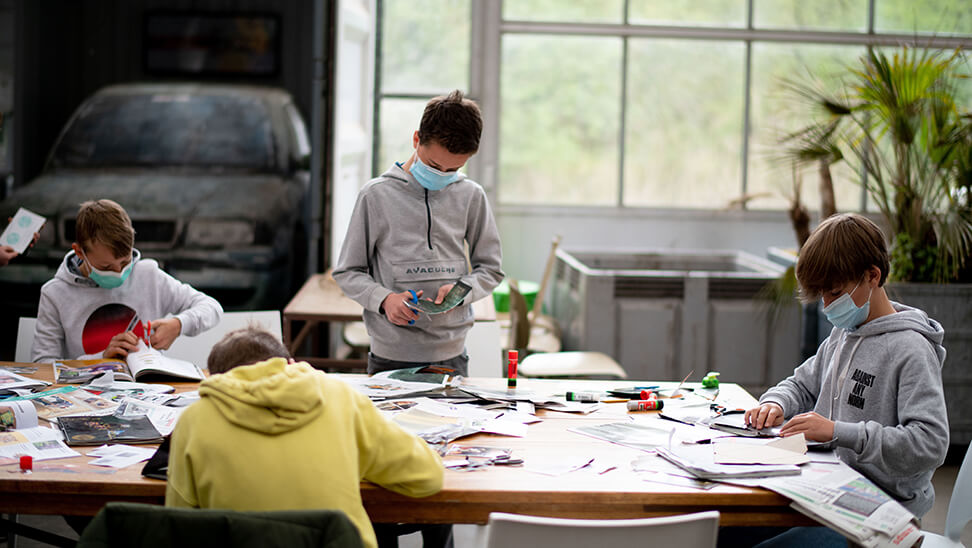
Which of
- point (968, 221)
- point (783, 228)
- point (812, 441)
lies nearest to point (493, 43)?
point (783, 228)

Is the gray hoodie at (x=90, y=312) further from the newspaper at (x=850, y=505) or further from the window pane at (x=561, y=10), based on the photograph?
the window pane at (x=561, y=10)

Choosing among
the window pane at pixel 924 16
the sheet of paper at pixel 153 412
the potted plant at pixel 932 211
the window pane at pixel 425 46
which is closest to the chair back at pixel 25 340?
the sheet of paper at pixel 153 412

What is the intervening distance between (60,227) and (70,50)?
93cm

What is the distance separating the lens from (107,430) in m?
2.32

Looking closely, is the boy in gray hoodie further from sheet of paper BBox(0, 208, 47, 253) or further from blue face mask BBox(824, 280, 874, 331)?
sheet of paper BBox(0, 208, 47, 253)

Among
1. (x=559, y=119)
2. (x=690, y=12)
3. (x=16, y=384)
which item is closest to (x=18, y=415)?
(x=16, y=384)

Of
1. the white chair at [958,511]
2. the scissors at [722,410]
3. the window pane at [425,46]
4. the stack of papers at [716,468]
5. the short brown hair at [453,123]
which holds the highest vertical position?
the window pane at [425,46]

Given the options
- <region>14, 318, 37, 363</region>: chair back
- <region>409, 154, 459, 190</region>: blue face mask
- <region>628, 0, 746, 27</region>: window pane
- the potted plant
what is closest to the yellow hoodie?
<region>409, 154, 459, 190</region>: blue face mask

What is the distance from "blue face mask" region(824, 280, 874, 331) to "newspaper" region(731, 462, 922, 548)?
0.37m

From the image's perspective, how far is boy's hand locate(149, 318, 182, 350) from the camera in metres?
3.09

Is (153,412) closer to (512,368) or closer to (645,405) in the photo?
(512,368)

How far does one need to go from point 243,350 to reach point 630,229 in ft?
19.0

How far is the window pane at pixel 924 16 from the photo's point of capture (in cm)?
752

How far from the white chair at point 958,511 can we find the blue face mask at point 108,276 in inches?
99.6
